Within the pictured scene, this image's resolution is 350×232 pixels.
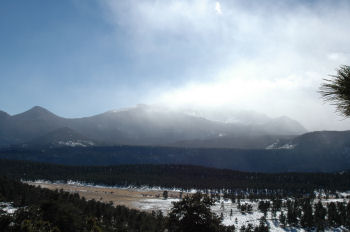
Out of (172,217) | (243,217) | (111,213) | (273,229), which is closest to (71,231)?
(172,217)

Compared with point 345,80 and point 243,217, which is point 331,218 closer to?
point 243,217

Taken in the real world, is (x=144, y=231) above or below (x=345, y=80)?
below

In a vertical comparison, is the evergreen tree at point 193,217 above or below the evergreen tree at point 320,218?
above

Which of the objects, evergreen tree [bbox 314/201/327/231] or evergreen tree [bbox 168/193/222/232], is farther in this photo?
evergreen tree [bbox 314/201/327/231]

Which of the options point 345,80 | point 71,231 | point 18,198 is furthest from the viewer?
point 18,198

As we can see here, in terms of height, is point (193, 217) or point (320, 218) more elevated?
point (193, 217)

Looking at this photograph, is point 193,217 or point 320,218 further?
point 320,218

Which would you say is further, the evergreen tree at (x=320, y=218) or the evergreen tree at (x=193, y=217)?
the evergreen tree at (x=320, y=218)

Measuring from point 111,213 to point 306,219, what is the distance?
74.5 meters

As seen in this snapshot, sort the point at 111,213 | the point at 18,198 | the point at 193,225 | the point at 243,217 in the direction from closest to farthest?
the point at 193,225 < the point at 111,213 < the point at 18,198 < the point at 243,217

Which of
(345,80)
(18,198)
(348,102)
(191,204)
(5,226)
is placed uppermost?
(345,80)

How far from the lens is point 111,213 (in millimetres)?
101500

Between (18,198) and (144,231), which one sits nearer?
(144,231)

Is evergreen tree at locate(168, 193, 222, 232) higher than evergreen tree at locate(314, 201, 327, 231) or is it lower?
higher
